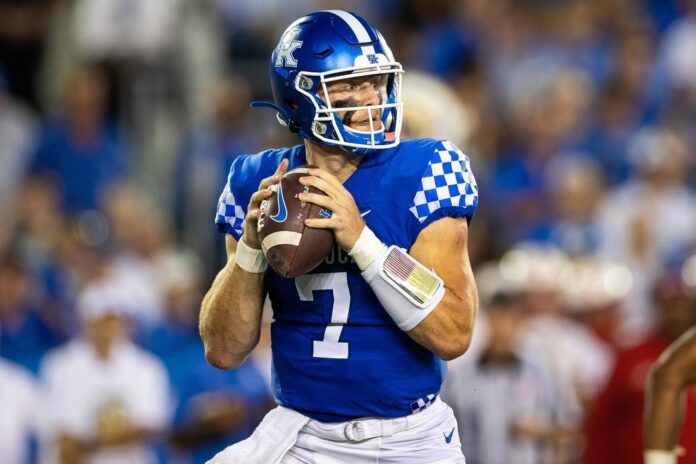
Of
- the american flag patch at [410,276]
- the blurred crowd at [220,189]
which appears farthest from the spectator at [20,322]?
the american flag patch at [410,276]

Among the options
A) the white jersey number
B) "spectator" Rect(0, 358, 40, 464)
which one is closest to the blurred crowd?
"spectator" Rect(0, 358, 40, 464)

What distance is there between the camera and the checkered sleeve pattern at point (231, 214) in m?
3.99

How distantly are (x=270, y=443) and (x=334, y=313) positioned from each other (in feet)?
1.34

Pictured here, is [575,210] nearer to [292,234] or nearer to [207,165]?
[207,165]

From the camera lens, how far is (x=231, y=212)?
13.1 feet

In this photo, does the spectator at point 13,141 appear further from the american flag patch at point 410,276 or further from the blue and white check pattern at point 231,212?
the american flag patch at point 410,276

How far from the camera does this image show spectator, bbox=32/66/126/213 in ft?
29.9

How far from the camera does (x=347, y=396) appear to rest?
3.76 meters

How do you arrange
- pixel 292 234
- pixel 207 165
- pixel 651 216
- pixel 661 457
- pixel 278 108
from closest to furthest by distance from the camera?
pixel 292 234, pixel 278 108, pixel 661 457, pixel 651 216, pixel 207 165

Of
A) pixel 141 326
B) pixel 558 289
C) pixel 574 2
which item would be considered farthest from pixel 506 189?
pixel 141 326

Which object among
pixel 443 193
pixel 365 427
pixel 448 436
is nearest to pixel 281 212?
pixel 443 193

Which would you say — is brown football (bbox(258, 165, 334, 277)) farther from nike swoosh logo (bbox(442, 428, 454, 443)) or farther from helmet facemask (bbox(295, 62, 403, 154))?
nike swoosh logo (bbox(442, 428, 454, 443))

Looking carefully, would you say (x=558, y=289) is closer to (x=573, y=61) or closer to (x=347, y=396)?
(x=573, y=61)

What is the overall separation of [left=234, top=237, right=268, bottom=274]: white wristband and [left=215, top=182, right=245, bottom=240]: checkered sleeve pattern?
0.58 ft
